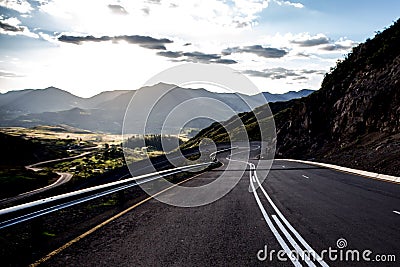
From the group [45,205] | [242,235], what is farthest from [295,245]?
[45,205]

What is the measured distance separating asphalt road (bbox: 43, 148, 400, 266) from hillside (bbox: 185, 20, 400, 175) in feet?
42.0

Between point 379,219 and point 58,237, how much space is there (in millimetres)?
7176

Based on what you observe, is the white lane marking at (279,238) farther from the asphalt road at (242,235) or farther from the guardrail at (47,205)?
the guardrail at (47,205)

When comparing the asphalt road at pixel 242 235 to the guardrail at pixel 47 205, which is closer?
the asphalt road at pixel 242 235

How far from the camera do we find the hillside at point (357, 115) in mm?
28891

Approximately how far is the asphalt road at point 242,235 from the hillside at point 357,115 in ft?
42.0

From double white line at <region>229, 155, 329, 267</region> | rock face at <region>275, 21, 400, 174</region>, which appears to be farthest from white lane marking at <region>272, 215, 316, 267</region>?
rock face at <region>275, 21, 400, 174</region>

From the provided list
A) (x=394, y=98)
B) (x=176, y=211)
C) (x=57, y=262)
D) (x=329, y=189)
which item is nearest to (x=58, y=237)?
(x=57, y=262)

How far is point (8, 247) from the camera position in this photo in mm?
6898

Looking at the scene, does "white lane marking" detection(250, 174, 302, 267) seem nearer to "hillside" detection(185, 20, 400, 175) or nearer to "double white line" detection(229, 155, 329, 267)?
"double white line" detection(229, 155, 329, 267)

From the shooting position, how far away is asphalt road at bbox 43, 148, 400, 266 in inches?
223

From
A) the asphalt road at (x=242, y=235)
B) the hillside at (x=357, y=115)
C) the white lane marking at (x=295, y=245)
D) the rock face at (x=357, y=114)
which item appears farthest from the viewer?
the rock face at (x=357, y=114)

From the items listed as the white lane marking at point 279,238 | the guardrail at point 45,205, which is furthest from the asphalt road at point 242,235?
the guardrail at point 45,205

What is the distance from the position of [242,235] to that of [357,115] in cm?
3509
